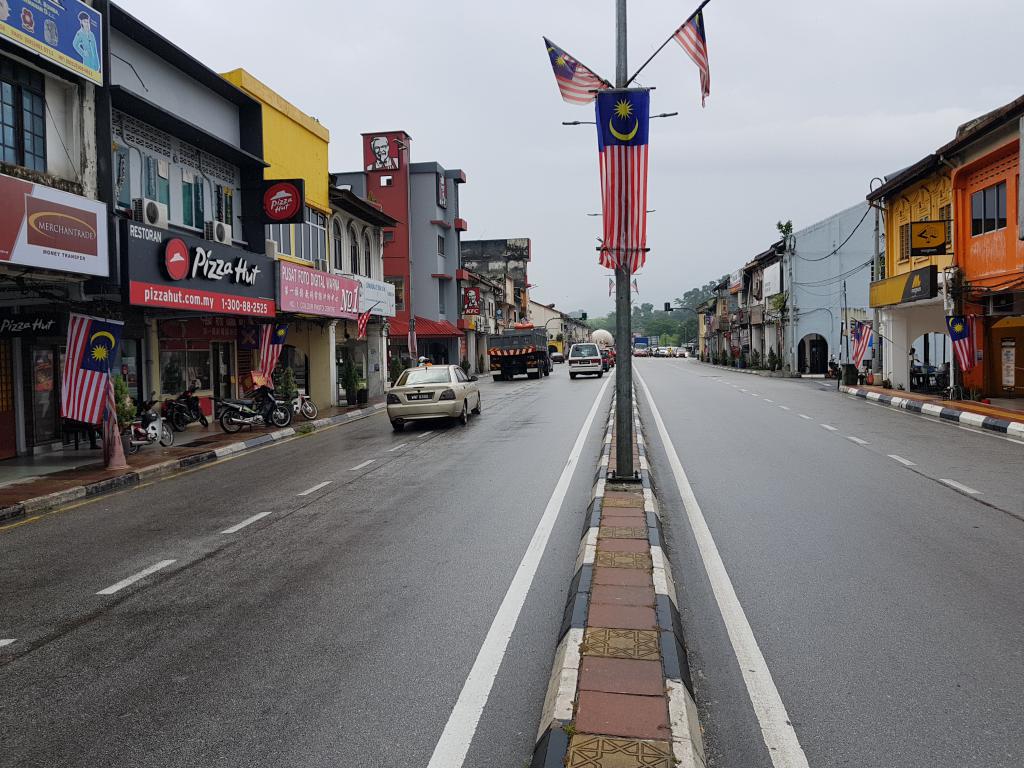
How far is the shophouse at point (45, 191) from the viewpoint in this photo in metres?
11.9

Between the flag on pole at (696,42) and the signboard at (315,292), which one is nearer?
the flag on pole at (696,42)

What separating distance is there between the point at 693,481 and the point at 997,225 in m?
16.1

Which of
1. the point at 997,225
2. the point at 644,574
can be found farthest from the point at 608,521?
the point at 997,225

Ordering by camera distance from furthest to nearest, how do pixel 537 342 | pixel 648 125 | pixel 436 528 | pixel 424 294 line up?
pixel 424 294 < pixel 537 342 < pixel 648 125 < pixel 436 528

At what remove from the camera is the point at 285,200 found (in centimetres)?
2064

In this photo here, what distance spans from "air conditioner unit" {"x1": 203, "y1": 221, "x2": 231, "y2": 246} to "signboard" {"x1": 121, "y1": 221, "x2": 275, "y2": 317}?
0.64 meters

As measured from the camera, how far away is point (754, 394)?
2978 cm

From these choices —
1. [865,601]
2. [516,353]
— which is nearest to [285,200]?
[865,601]

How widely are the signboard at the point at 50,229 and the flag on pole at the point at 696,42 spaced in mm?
9530

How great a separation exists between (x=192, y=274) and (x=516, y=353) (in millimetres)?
31615

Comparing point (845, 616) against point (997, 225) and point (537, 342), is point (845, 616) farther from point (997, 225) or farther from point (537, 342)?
point (537, 342)

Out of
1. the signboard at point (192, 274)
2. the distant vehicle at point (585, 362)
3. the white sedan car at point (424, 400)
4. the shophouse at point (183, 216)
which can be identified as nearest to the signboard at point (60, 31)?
the shophouse at point (183, 216)

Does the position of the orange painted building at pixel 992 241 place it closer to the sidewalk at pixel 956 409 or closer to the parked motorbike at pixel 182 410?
the sidewalk at pixel 956 409

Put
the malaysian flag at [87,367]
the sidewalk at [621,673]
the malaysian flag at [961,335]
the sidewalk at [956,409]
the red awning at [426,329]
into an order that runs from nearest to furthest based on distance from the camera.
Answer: the sidewalk at [621,673], the malaysian flag at [87,367], the sidewalk at [956,409], the malaysian flag at [961,335], the red awning at [426,329]
